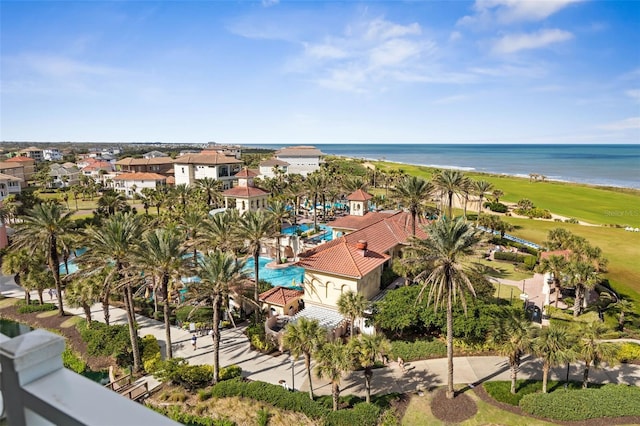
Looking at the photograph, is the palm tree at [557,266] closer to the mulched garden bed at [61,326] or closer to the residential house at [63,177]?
the mulched garden bed at [61,326]

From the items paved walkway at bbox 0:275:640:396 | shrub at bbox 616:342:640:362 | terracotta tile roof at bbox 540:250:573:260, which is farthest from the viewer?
terracotta tile roof at bbox 540:250:573:260

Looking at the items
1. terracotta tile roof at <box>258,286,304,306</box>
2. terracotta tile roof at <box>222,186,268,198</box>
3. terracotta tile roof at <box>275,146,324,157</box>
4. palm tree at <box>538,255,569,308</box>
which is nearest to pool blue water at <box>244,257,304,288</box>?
terracotta tile roof at <box>258,286,304,306</box>

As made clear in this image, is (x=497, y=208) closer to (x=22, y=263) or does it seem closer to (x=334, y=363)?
(x=334, y=363)

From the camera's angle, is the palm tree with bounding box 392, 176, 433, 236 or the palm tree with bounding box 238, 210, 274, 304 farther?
the palm tree with bounding box 392, 176, 433, 236

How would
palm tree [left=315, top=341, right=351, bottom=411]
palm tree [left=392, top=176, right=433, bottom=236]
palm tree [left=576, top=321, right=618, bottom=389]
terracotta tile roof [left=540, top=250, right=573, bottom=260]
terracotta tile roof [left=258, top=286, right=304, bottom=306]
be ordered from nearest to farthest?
1. palm tree [left=315, top=341, right=351, bottom=411]
2. palm tree [left=576, top=321, right=618, bottom=389]
3. terracotta tile roof [left=258, top=286, right=304, bottom=306]
4. palm tree [left=392, top=176, right=433, bottom=236]
5. terracotta tile roof [left=540, top=250, right=573, bottom=260]

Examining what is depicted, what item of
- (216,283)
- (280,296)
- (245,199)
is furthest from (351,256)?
(245,199)

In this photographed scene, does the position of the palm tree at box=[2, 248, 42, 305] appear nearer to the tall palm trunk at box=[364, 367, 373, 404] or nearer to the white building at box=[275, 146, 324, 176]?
the tall palm trunk at box=[364, 367, 373, 404]

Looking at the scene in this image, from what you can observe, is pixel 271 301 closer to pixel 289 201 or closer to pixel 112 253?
pixel 112 253
